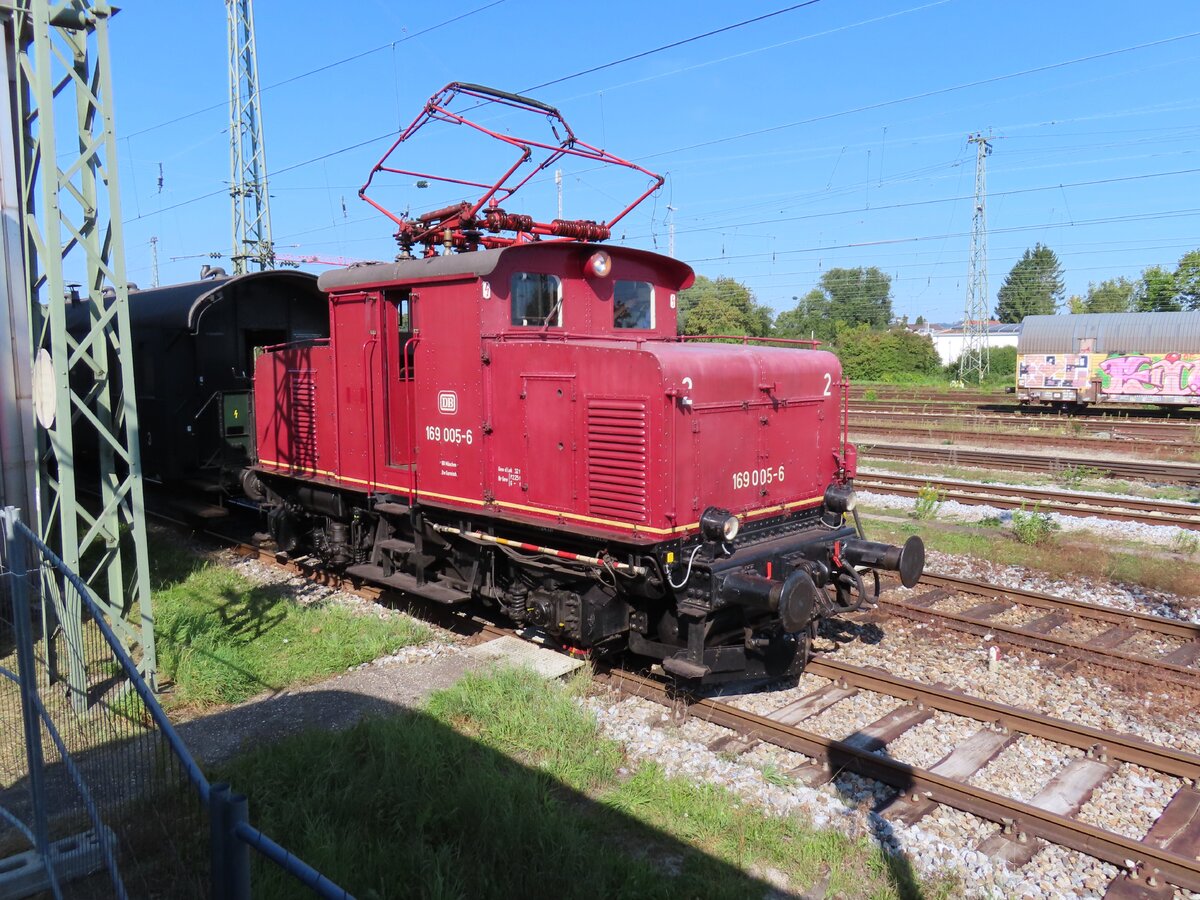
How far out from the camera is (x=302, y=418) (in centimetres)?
1035

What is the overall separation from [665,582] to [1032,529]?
7590mm

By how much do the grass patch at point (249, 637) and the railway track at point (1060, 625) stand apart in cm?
531

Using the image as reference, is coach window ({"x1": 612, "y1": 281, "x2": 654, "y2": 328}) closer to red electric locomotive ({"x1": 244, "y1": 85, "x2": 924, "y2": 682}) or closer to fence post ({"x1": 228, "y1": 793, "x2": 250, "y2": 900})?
red electric locomotive ({"x1": 244, "y1": 85, "x2": 924, "y2": 682})

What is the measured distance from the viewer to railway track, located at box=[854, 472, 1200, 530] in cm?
1289

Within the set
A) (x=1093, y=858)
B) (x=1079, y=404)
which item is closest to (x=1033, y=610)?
(x=1093, y=858)

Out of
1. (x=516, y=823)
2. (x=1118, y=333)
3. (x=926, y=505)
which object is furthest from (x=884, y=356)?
(x=516, y=823)

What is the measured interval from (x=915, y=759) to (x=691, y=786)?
174 cm

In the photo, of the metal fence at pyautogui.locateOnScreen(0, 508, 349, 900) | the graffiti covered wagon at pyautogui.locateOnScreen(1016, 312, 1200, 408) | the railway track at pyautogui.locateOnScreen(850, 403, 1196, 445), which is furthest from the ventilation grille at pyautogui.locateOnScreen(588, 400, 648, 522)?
the graffiti covered wagon at pyautogui.locateOnScreen(1016, 312, 1200, 408)

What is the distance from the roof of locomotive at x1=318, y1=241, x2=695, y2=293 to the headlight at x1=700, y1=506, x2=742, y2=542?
112 inches

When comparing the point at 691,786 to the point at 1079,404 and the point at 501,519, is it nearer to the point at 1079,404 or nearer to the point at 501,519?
the point at 501,519

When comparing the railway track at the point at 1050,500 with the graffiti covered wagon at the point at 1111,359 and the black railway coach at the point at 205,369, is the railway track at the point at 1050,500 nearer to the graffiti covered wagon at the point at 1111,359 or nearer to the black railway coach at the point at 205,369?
the black railway coach at the point at 205,369

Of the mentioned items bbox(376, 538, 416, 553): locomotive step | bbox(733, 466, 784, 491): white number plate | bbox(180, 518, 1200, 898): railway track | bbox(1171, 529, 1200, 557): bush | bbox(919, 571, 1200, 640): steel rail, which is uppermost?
bbox(733, 466, 784, 491): white number plate

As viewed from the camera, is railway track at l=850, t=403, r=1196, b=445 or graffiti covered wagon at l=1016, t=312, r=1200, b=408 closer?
railway track at l=850, t=403, r=1196, b=445

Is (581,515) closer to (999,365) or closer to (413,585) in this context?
(413,585)
